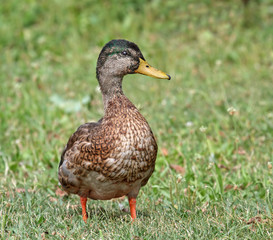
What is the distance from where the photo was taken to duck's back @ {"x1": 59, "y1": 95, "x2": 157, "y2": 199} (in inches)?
144

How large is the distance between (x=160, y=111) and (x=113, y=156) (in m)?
3.01

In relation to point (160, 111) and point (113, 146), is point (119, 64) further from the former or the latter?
point (160, 111)

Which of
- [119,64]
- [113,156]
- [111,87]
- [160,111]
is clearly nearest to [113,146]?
[113,156]

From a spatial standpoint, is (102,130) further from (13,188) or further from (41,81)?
(41,81)

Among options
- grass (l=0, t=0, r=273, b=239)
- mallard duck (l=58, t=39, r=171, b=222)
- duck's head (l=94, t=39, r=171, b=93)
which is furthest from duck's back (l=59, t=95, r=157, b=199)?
grass (l=0, t=0, r=273, b=239)

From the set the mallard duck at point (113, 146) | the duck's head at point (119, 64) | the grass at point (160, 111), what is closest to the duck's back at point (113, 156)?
the mallard duck at point (113, 146)

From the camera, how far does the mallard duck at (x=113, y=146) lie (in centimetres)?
367

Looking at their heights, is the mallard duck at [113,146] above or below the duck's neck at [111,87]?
below

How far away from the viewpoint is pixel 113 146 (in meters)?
3.67

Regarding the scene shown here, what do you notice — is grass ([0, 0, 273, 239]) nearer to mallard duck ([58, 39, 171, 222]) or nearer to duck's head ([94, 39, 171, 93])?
mallard duck ([58, 39, 171, 222])

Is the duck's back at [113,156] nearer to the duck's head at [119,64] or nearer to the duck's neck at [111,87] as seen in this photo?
the duck's neck at [111,87]

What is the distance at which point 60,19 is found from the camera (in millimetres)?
9641

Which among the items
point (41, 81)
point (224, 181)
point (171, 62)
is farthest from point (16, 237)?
point (171, 62)

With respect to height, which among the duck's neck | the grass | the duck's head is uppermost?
the duck's head
